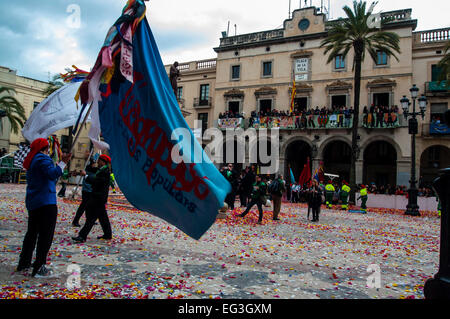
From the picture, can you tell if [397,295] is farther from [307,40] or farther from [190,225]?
[307,40]

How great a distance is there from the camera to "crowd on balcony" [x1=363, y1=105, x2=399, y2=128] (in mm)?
26844

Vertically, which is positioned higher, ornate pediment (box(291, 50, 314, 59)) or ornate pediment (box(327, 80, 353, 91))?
ornate pediment (box(291, 50, 314, 59))

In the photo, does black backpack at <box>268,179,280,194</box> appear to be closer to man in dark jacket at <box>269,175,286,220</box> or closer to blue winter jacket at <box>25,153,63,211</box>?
man in dark jacket at <box>269,175,286,220</box>

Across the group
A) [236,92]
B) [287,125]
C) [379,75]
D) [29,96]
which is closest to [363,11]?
[379,75]

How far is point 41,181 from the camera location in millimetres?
4562

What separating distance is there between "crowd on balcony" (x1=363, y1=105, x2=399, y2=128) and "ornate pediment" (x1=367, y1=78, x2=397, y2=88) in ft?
6.17

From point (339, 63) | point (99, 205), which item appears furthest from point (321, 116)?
point (99, 205)

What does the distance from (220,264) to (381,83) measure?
89.0 feet

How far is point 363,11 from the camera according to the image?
78.4ft

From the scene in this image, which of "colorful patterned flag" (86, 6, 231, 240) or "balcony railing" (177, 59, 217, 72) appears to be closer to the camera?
"colorful patterned flag" (86, 6, 231, 240)

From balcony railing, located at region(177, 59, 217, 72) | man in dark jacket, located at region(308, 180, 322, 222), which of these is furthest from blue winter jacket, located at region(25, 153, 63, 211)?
balcony railing, located at region(177, 59, 217, 72)

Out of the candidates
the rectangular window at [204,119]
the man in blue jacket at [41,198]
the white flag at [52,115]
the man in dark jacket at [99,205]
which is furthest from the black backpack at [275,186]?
the rectangular window at [204,119]
